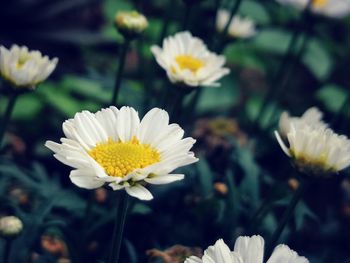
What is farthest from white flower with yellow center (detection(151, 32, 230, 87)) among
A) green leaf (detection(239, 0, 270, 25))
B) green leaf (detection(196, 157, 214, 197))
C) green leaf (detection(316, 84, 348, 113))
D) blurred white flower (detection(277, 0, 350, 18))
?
green leaf (detection(239, 0, 270, 25))

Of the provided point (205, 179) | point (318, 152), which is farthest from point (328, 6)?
point (318, 152)

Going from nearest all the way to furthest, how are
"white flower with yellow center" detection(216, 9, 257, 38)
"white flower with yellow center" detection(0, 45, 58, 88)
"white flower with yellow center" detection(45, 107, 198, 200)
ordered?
"white flower with yellow center" detection(45, 107, 198, 200) < "white flower with yellow center" detection(0, 45, 58, 88) < "white flower with yellow center" detection(216, 9, 257, 38)

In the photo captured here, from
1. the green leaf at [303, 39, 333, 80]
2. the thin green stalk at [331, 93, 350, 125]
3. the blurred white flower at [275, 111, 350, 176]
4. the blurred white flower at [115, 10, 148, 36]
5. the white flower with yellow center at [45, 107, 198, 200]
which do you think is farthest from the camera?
the green leaf at [303, 39, 333, 80]

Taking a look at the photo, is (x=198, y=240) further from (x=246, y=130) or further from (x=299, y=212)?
(x=246, y=130)

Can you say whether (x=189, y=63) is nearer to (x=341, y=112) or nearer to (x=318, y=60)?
(x=341, y=112)

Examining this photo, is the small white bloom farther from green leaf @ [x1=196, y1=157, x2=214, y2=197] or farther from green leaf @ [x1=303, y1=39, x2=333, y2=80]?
green leaf @ [x1=303, y1=39, x2=333, y2=80]

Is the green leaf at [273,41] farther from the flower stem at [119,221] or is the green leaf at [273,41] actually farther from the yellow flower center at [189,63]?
the flower stem at [119,221]
